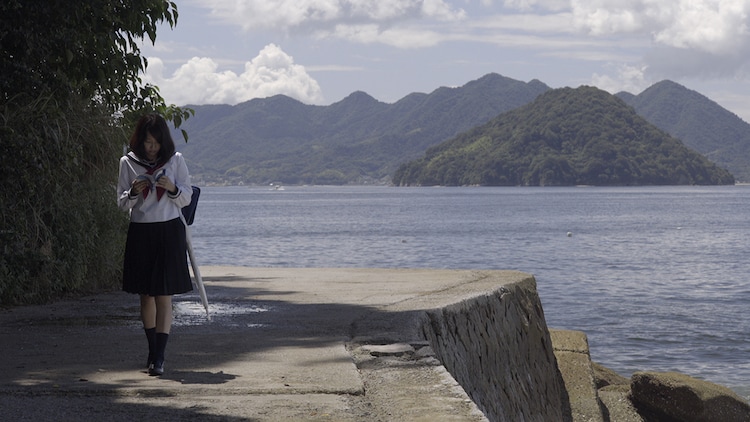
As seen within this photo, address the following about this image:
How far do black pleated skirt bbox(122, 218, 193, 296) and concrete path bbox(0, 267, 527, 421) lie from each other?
542 millimetres

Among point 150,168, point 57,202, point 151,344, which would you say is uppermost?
point 150,168

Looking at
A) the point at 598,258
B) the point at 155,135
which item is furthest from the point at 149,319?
the point at 598,258

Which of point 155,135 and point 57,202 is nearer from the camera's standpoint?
point 155,135

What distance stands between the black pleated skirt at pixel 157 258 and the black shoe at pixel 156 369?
17.7 inches

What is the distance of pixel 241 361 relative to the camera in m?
7.02

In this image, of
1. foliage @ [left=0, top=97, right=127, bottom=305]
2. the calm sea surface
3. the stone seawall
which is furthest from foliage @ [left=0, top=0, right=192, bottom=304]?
the calm sea surface

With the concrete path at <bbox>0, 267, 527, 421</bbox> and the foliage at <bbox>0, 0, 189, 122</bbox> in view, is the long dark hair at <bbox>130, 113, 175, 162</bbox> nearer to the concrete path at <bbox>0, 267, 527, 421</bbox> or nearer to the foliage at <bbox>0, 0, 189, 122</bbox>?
the concrete path at <bbox>0, 267, 527, 421</bbox>

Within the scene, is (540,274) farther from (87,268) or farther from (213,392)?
(213,392)

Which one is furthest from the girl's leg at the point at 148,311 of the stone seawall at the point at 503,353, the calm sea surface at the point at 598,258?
the calm sea surface at the point at 598,258

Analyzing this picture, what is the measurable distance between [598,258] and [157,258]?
41535 mm

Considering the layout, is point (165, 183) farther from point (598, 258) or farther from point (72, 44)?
point (598, 258)

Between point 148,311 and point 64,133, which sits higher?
point 64,133

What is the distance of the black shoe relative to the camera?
640cm

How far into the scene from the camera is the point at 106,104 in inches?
458
